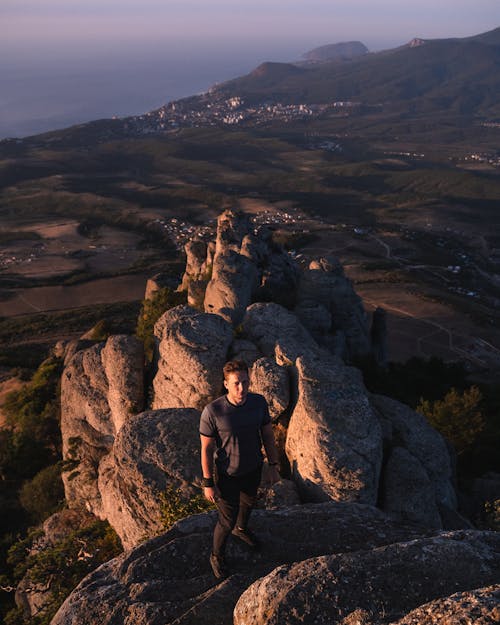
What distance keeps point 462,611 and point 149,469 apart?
40.0ft

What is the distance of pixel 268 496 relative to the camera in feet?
51.1

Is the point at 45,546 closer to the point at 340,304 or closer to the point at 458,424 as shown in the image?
the point at 458,424

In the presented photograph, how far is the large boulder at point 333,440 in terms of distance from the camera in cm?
1609

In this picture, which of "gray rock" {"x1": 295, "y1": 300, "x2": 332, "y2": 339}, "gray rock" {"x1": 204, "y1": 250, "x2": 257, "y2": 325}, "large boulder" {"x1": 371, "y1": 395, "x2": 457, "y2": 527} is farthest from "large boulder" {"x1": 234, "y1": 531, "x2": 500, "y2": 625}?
"gray rock" {"x1": 295, "y1": 300, "x2": 332, "y2": 339}

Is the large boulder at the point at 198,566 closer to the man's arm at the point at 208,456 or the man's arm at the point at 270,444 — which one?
the man's arm at the point at 270,444

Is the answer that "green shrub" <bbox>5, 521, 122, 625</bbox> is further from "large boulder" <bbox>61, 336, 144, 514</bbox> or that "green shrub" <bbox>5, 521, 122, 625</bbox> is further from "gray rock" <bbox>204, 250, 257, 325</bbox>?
"gray rock" <bbox>204, 250, 257, 325</bbox>

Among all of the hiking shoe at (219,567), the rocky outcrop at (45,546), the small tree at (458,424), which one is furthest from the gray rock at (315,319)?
the hiking shoe at (219,567)

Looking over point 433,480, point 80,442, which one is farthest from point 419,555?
point 80,442

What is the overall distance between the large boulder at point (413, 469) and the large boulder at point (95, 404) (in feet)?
39.4

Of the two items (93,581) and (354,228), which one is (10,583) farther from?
(354,228)

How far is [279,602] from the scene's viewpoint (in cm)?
831

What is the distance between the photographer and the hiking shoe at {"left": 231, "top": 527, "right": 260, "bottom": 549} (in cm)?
1115

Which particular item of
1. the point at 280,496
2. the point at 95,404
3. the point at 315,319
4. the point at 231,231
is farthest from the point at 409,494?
the point at 231,231

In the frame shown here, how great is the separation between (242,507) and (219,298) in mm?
25828
